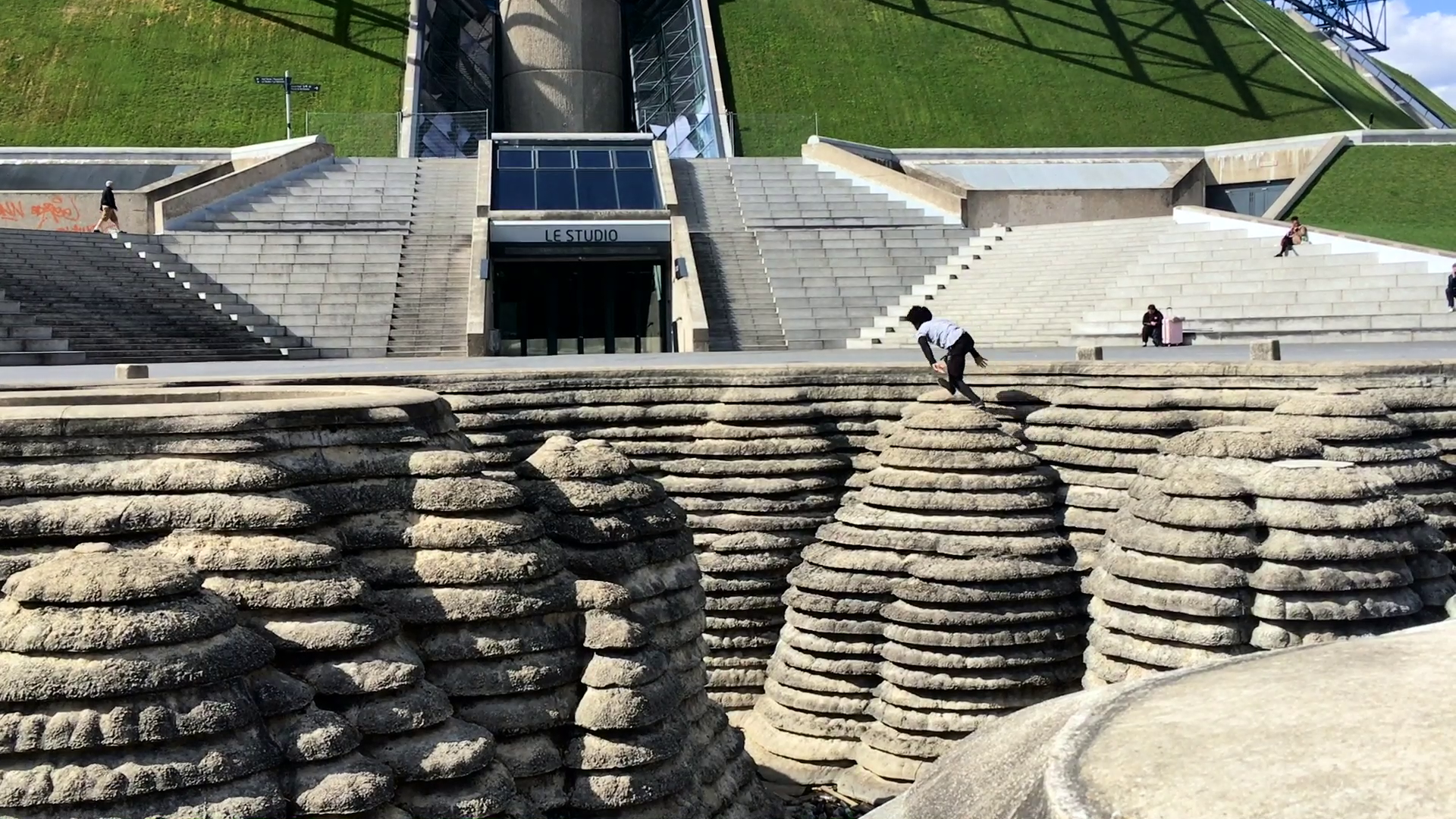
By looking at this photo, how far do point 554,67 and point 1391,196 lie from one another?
75.5 ft

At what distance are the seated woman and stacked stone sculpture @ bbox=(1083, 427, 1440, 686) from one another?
13.6 m

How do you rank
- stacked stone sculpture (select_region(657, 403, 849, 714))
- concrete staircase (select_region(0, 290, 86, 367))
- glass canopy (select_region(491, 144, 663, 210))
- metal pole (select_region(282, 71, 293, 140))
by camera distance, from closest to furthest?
stacked stone sculpture (select_region(657, 403, 849, 714)), concrete staircase (select_region(0, 290, 86, 367)), glass canopy (select_region(491, 144, 663, 210)), metal pole (select_region(282, 71, 293, 140))

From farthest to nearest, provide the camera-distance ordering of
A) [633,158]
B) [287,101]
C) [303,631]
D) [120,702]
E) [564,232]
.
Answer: [287,101] < [633,158] < [564,232] < [303,631] < [120,702]

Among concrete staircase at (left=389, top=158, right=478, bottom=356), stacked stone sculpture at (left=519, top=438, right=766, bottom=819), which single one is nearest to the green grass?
concrete staircase at (left=389, top=158, right=478, bottom=356)

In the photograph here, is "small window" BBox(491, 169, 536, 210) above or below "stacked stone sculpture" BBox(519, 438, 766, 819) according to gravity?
above

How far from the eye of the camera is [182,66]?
129 feet

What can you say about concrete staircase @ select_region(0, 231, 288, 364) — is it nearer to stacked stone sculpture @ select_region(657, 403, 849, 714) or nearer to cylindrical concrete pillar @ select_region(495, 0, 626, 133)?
stacked stone sculpture @ select_region(657, 403, 849, 714)

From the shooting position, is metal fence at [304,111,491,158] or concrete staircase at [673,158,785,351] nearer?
concrete staircase at [673,158,785,351]

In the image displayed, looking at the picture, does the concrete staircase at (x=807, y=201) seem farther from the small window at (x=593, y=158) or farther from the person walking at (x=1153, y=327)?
the person walking at (x=1153, y=327)

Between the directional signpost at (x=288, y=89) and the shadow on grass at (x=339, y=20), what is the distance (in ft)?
8.44

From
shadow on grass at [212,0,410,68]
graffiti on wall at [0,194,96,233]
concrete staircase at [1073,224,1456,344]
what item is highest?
shadow on grass at [212,0,410,68]

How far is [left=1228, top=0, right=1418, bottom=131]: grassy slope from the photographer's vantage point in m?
42.2

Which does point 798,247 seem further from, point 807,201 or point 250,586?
point 250,586

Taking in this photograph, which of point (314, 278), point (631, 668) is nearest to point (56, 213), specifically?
point (314, 278)
